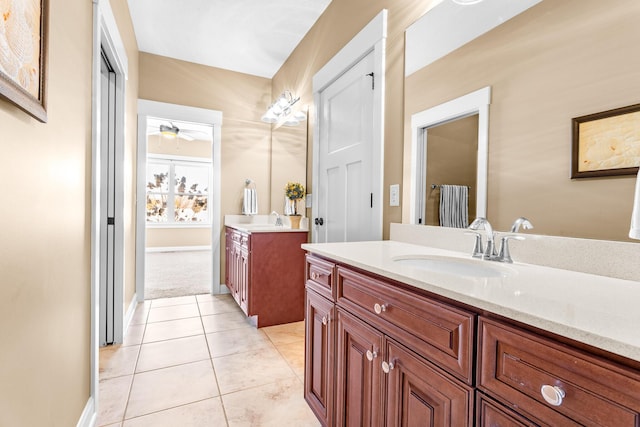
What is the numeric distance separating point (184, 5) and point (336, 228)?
2218 mm

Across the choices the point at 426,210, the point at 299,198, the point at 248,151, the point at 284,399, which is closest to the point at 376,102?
the point at 426,210

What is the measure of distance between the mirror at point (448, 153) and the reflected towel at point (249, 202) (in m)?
2.46

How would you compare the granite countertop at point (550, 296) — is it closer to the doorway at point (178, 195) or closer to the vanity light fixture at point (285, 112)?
the vanity light fixture at point (285, 112)

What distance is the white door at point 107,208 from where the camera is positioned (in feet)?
7.43

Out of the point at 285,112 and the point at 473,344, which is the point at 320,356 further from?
the point at 285,112

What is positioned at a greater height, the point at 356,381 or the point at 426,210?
the point at 426,210

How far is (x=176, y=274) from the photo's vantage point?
15.4 ft

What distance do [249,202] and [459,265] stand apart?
2914 mm

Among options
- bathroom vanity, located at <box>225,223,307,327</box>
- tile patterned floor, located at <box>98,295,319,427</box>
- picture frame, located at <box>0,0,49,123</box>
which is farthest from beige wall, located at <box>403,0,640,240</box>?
bathroom vanity, located at <box>225,223,307,327</box>

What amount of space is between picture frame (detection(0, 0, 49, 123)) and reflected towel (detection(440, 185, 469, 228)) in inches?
60.4

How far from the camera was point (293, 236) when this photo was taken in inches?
108

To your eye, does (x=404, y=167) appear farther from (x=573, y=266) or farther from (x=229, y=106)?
(x=229, y=106)

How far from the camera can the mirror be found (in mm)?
1296

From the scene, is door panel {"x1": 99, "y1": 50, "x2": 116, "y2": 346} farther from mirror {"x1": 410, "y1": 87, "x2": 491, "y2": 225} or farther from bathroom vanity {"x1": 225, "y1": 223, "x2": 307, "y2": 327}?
mirror {"x1": 410, "y1": 87, "x2": 491, "y2": 225}
